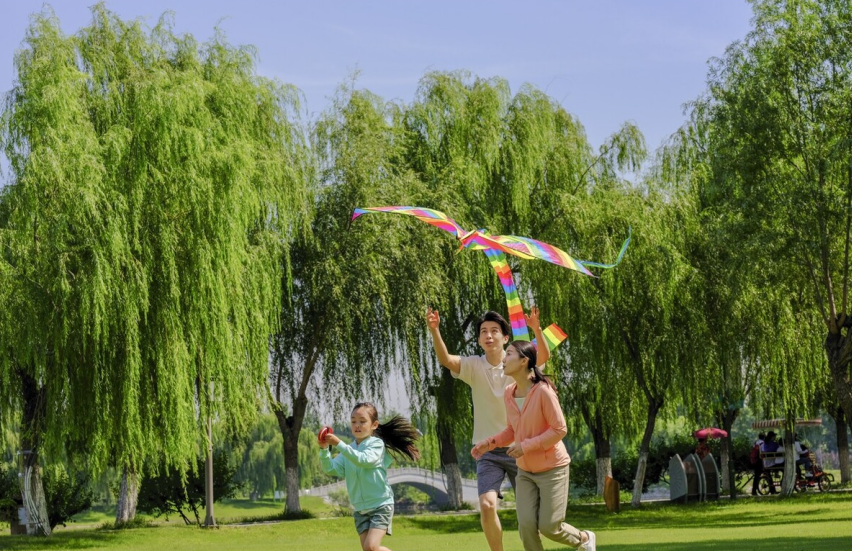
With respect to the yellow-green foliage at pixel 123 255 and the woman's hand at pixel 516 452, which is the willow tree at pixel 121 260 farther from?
the woman's hand at pixel 516 452

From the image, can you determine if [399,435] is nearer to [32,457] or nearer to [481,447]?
[481,447]

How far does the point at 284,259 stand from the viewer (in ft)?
91.9

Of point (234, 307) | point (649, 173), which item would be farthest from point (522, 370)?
point (649, 173)

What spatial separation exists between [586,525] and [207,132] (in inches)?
465

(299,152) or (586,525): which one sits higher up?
(299,152)

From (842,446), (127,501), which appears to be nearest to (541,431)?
(127,501)

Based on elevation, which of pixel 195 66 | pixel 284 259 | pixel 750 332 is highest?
pixel 195 66

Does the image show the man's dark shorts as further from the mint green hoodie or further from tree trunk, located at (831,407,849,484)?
tree trunk, located at (831,407,849,484)

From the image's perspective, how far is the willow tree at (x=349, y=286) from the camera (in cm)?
2823

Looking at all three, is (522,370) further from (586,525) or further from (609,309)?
(609,309)

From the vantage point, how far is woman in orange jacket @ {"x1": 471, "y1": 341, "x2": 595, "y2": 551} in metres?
7.91

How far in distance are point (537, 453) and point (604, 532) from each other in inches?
562

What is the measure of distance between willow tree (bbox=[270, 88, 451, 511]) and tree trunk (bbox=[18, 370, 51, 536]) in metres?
6.61

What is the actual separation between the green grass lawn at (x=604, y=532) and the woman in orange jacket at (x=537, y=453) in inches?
247
